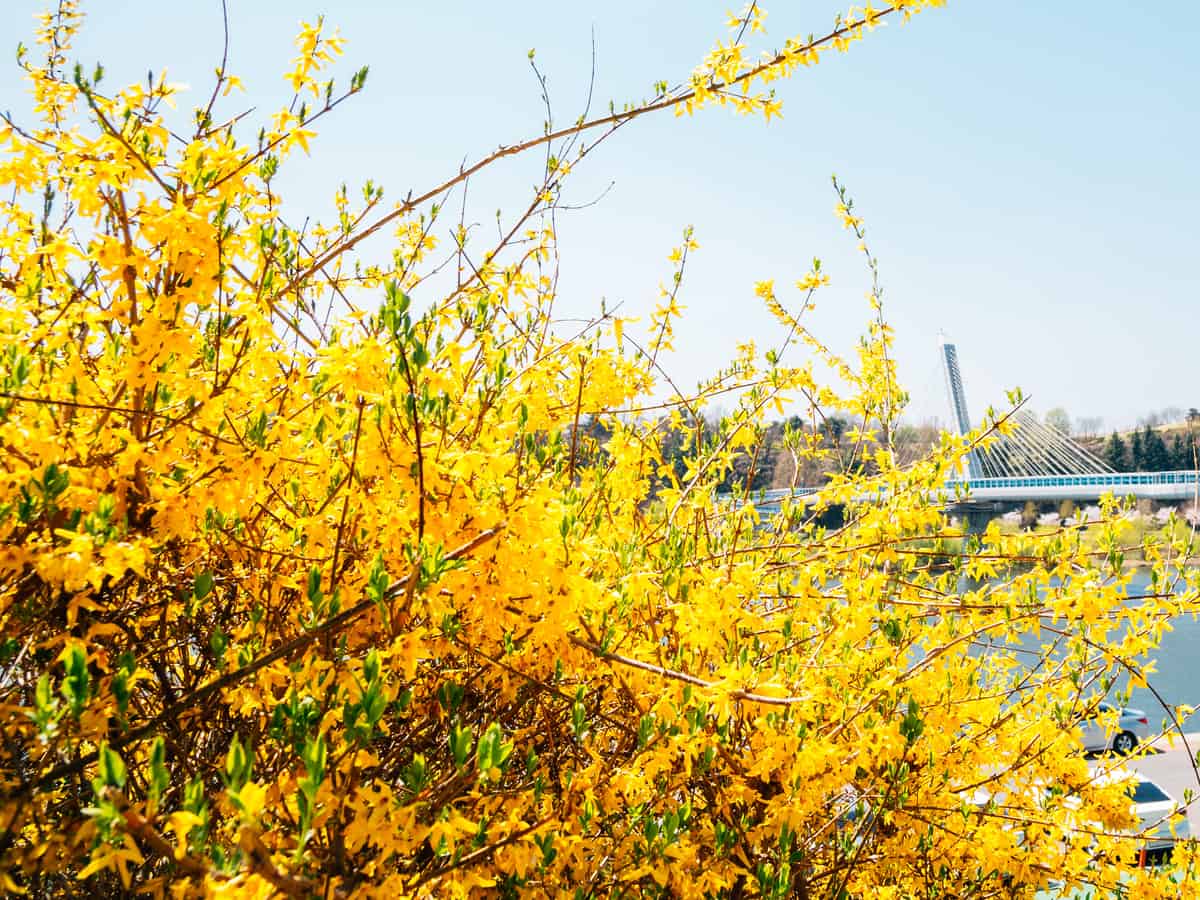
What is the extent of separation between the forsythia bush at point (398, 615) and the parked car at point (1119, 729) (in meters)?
0.37

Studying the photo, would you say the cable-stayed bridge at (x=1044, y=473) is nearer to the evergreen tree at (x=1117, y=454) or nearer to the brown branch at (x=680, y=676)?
the evergreen tree at (x=1117, y=454)

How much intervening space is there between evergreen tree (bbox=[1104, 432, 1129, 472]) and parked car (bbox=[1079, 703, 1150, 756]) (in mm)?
38889

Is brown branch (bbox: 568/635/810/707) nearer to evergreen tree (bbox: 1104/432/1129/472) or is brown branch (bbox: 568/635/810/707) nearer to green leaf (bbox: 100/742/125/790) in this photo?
green leaf (bbox: 100/742/125/790)

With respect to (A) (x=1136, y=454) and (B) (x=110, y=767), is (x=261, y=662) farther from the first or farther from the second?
(A) (x=1136, y=454)

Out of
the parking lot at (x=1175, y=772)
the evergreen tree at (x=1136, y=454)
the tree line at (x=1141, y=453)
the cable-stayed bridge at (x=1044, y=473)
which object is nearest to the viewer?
the parking lot at (x=1175, y=772)

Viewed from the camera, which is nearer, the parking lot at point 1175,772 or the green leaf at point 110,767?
the green leaf at point 110,767

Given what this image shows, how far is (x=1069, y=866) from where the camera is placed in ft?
9.40

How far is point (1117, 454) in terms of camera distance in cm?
4928

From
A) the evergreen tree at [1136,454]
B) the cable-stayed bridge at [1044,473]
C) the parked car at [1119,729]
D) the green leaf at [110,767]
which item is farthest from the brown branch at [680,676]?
the evergreen tree at [1136,454]

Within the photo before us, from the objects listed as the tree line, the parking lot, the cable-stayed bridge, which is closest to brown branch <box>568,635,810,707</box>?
the parking lot

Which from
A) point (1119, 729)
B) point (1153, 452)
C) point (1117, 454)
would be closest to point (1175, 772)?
point (1119, 729)

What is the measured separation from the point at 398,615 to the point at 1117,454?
56.7 meters

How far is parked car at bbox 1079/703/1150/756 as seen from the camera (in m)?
3.21

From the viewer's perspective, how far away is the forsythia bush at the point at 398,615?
4.73ft
